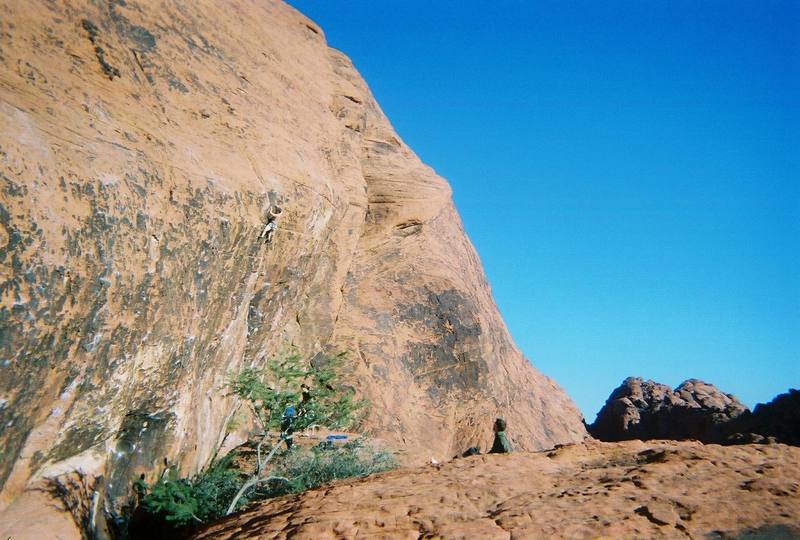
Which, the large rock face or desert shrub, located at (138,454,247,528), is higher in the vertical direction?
the large rock face

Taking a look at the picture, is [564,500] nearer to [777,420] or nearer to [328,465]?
[328,465]

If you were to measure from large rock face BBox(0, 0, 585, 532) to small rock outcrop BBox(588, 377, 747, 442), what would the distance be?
1772 cm

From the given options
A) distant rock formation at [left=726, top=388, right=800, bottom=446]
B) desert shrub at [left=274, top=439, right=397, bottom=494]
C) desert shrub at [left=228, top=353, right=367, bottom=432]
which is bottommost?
desert shrub at [left=274, top=439, right=397, bottom=494]

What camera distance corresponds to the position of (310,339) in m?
18.8

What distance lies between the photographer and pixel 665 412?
34.5 meters

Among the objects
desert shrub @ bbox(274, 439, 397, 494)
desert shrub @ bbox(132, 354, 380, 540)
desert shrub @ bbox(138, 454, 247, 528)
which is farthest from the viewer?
desert shrub @ bbox(274, 439, 397, 494)

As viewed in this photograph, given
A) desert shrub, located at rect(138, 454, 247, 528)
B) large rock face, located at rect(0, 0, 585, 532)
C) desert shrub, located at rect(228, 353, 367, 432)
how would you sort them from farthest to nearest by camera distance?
desert shrub, located at rect(228, 353, 367, 432) < desert shrub, located at rect(138, 454, 247, 528) < large rock face, located at rect(0, 0, 585, 532)

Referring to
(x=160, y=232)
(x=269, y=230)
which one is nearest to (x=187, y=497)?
(x=160, y=232)

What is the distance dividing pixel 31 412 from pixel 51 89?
14.8 ft

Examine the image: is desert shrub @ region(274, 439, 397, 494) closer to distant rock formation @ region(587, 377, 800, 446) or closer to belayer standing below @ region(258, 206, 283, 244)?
belayer standing below @ region(258, 206, 283, 244)

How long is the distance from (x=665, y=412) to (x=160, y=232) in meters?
32.9

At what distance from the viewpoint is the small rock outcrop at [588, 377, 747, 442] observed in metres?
31.9

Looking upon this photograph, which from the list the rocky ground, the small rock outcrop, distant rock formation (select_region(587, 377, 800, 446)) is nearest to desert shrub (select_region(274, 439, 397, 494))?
the rocky ground

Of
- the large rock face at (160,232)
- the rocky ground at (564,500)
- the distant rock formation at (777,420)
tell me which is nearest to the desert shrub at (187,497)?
the large rock face at (160,232)
